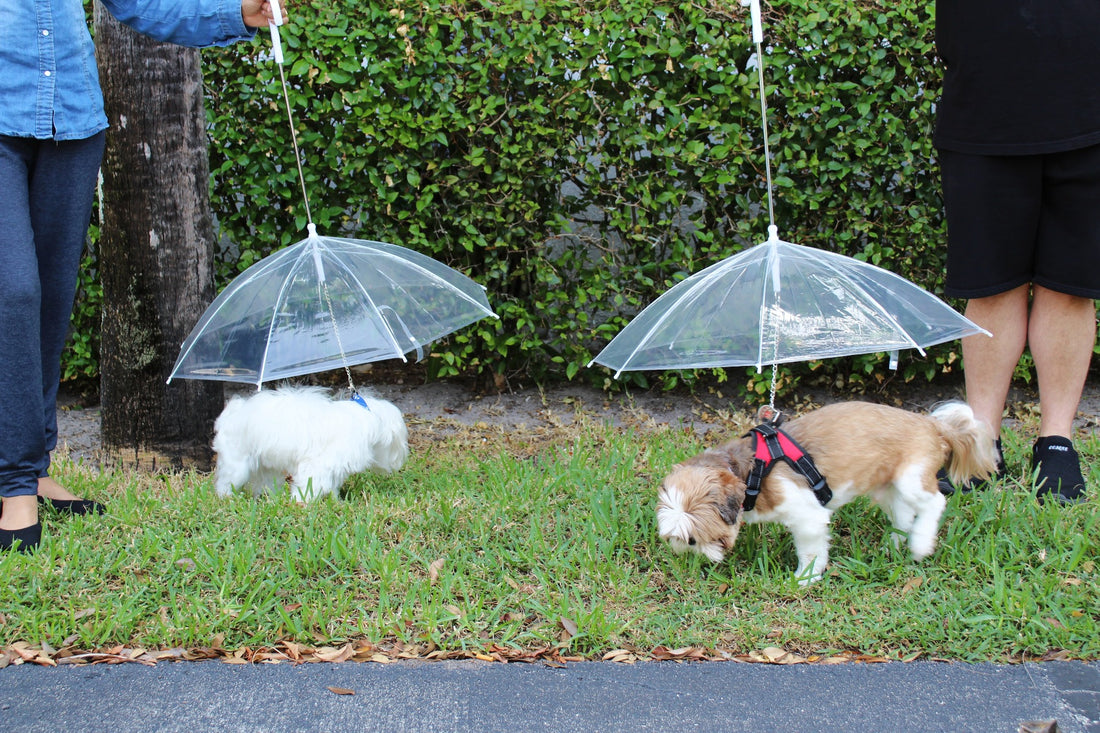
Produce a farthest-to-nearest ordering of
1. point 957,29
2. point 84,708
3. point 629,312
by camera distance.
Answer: point 629,312, point 957,29, point 84,708

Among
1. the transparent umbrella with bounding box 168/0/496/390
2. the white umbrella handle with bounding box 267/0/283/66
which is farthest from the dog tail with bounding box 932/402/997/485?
the white umbrella handle with bounding box 267/0/283/66

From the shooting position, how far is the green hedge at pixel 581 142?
484 cm

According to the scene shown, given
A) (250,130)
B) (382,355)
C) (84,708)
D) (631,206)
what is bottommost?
(84,708)

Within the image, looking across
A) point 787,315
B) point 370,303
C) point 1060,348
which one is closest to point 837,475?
point 787,315

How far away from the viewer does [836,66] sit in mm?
4902

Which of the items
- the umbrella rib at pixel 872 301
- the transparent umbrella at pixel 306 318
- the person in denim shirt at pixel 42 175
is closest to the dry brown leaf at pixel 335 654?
the transparent umbrella at pixel 306 318

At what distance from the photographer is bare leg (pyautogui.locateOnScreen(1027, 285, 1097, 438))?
3842 millimetres

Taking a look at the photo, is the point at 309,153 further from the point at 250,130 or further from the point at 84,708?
the point at 84,708

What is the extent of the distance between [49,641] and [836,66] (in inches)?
170

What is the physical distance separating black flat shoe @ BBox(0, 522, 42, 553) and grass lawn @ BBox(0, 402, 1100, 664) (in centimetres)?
5

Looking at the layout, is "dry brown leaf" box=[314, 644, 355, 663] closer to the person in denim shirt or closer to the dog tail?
the person in denim shirt

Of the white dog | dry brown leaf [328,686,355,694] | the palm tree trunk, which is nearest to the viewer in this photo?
dry brown leaf [328,686,355,694]

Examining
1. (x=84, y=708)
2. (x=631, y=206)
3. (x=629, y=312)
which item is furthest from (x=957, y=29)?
(x=84, y=708)

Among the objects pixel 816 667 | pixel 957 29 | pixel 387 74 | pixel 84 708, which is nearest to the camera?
pixel 84 708
